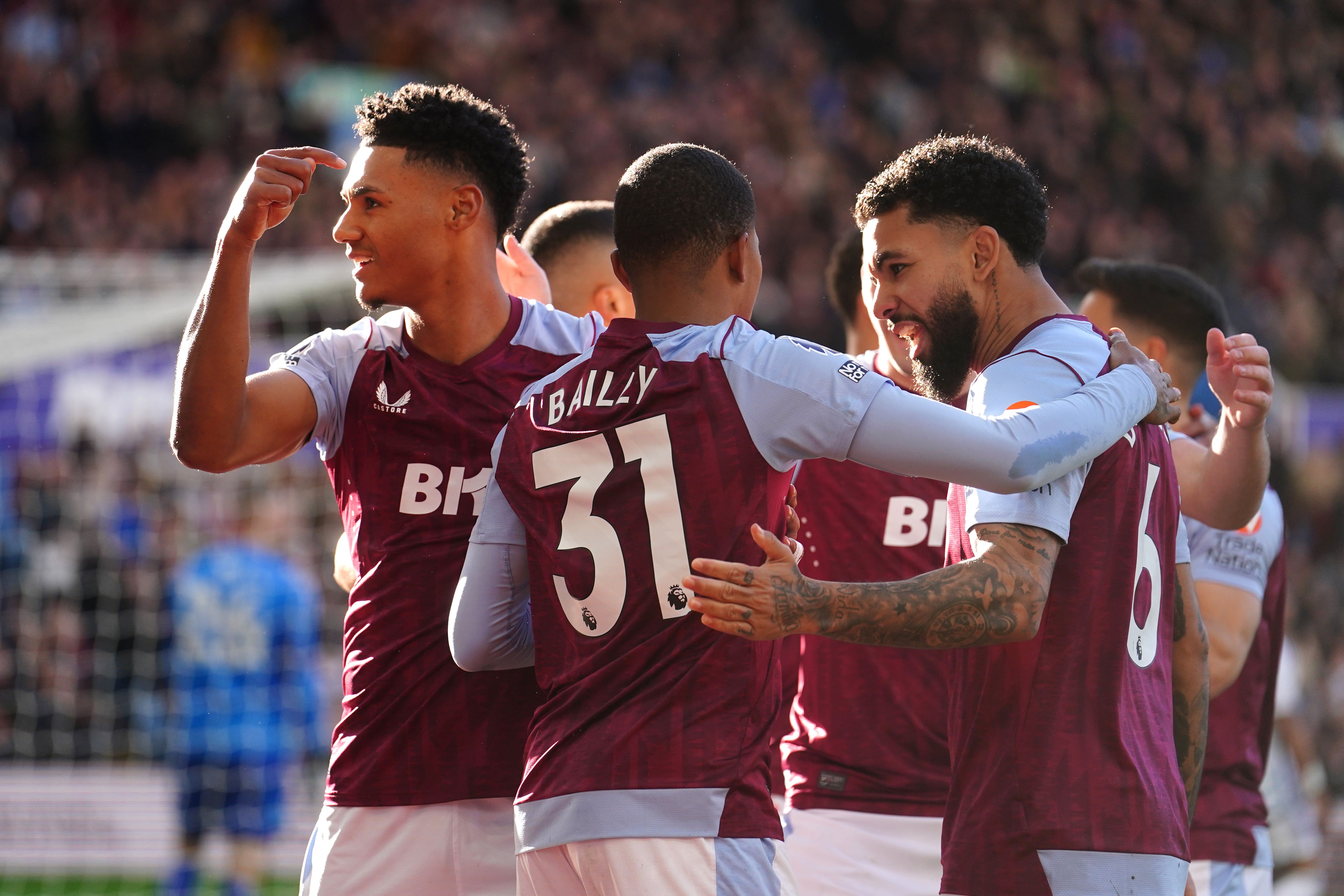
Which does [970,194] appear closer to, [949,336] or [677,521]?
[949,336]

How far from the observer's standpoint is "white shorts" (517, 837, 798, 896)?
245 centimetres

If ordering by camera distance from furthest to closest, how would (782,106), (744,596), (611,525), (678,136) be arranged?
(782,106)
(678,136)
(611,525)
(744,596)

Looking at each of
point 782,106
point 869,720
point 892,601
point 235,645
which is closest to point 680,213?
point 892,601

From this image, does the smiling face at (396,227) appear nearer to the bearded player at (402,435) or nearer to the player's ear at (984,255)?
the bearded player at (402,435)

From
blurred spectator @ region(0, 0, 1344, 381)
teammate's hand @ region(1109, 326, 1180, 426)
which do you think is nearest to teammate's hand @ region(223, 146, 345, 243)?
teammate's hand @ region(1109, 326, 1180, 426)

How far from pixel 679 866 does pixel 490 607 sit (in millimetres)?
631

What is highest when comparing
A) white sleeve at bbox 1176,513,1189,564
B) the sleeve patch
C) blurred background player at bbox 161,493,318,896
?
the sleeve patch

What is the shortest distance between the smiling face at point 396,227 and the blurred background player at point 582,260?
1176 millimetres

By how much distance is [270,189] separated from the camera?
2971 mm

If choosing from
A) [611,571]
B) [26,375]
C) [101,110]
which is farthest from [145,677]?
[611,571]

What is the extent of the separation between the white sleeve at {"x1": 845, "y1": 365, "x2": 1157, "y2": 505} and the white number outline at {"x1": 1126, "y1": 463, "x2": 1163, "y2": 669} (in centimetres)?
26

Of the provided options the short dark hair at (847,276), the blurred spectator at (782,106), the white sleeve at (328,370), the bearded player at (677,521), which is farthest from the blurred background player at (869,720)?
the blurred spectator at (782,106)

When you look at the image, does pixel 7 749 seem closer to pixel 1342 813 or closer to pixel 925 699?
pixel 925 699

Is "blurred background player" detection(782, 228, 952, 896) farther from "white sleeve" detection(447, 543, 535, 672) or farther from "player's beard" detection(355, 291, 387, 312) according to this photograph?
"player's beard" detection(355, 291, 387, 312)
